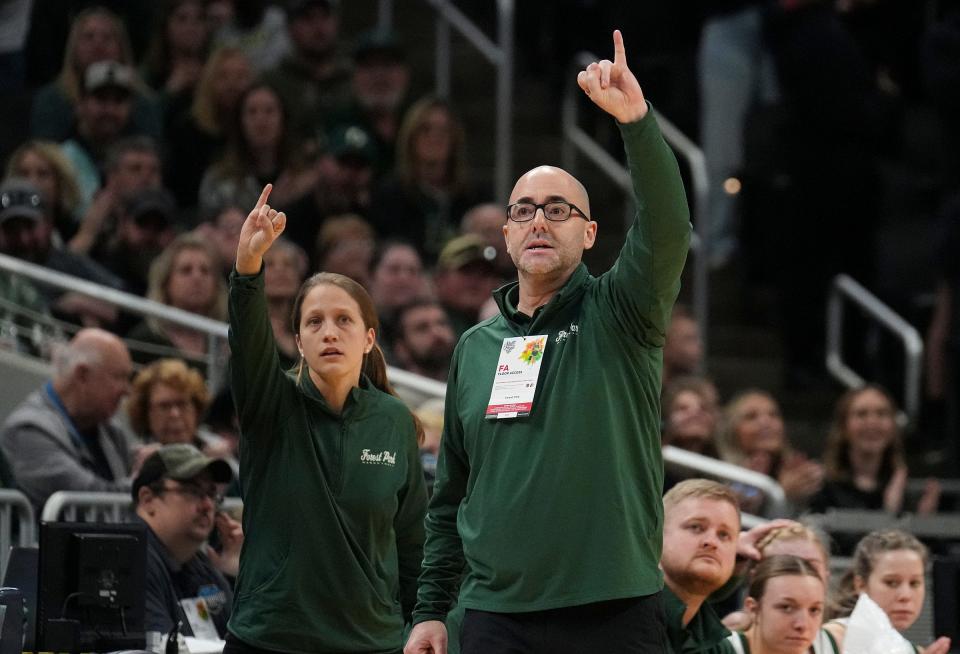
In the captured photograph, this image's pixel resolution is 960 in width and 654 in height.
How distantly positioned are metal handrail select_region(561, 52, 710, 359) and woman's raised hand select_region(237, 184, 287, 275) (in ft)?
20.7

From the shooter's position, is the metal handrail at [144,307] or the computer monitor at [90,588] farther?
the metal handrail at [144,307]

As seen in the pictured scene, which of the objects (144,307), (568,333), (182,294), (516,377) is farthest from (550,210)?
(182,294)

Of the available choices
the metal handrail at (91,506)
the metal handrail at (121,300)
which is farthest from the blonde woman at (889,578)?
the metal handrail at (121,300)

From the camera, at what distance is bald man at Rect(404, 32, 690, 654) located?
4.10 metres

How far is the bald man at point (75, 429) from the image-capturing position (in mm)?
7234

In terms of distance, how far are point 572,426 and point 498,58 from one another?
307 inches

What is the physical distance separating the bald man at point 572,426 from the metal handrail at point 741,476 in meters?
3.74

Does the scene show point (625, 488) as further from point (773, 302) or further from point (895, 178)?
point (895, 178)

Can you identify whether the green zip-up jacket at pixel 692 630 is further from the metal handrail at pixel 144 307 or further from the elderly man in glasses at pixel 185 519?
the metal handrail at pixel 144 307

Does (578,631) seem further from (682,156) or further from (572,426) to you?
(682,156)

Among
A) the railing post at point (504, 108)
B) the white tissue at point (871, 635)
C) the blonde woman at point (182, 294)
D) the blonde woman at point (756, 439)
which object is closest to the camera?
the white tissue at point (871, 635)

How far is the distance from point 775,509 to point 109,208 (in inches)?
149

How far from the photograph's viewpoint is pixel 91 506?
6.94 meters

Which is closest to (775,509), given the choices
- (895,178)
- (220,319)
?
(220,319)
